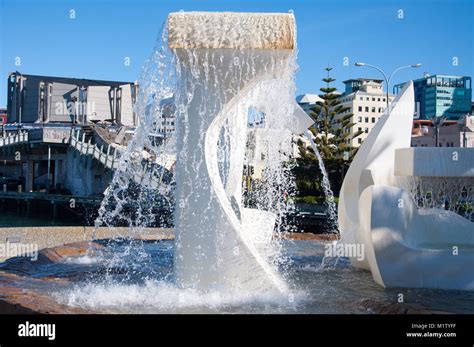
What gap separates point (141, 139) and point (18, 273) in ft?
11.0

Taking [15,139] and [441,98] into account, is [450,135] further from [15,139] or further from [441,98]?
[441,98]

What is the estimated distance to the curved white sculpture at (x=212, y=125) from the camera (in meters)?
9.16

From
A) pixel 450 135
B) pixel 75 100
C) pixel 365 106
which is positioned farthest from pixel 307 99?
pixel 75 100

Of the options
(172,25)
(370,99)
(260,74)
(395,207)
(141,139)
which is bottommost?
(395,207)

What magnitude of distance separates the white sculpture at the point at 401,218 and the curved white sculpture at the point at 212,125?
8.15 ft

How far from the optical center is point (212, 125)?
9461 millimetres

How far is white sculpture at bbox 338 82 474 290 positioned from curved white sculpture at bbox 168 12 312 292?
8.15 ft

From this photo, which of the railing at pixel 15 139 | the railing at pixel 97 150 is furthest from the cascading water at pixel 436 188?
the railing at pixel 15 139

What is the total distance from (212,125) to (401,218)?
398cm

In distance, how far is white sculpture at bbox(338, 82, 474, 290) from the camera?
35.5ft

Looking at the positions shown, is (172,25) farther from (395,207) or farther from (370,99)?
(370,99)

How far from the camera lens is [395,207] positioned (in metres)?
10.9
